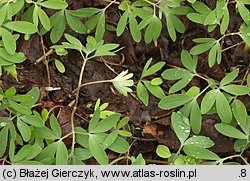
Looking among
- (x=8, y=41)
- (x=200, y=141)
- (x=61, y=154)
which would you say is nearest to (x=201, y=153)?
(x=200, y=141)

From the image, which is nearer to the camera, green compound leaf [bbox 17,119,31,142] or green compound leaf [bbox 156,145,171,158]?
green compound leaf [bbox 17,119,31,142]

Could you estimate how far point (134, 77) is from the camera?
208cm

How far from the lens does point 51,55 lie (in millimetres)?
2080

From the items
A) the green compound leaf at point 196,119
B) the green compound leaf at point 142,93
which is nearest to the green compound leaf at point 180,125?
the green compound leaf at point 196,119

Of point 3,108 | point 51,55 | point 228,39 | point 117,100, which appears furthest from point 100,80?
point 228,39

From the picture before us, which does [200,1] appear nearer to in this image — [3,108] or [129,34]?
[129,34]

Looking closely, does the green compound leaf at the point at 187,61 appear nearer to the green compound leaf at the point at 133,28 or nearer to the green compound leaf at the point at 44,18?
the green compound leaf at the point at 133,28

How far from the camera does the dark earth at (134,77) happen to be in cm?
200

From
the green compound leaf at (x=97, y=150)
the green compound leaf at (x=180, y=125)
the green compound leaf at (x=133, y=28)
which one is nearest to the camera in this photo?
the green compound leaf at (x=97, y=150)

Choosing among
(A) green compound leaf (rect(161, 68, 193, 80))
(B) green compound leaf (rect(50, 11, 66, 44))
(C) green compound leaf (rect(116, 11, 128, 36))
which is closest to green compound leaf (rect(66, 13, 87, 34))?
(B) green compound leaf (rect(50, 11, 66, 44))

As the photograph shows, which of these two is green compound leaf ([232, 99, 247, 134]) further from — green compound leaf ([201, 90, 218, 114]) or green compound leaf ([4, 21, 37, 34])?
green compound leaf ([4, 21, 37, 34])

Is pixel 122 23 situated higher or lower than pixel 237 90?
higher

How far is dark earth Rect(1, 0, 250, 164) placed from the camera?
1997 mm

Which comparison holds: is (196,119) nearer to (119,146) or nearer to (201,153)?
(201,153)
